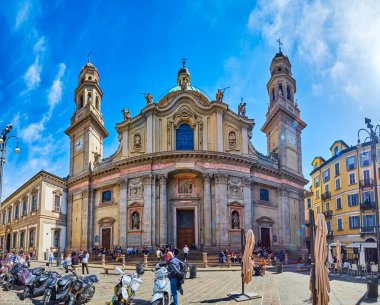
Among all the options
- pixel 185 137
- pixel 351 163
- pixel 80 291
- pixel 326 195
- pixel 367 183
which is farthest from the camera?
pixel 326 195

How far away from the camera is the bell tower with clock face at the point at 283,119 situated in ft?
130

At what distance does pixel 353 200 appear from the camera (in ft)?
138

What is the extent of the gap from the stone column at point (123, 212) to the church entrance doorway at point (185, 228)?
4.94 meters

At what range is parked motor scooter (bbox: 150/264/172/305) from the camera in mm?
8898

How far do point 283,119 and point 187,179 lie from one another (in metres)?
13.5

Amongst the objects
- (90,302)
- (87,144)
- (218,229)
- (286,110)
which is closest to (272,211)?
(218,229)

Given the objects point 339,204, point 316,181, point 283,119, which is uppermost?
point 283,119

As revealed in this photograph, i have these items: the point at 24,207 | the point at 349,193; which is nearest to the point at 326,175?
the point at 349,193

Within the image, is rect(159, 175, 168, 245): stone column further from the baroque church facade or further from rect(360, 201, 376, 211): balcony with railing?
rect(360, 201, 376, 211): balcony with railing

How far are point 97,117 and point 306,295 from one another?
33.4 m

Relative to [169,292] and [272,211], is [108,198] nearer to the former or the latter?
[272,211]

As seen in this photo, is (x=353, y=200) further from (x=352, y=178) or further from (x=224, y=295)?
(x=224, y=295)

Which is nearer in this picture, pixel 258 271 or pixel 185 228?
pixel 258 271

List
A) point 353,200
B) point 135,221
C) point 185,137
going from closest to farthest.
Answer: point 135,221 → point 185,137 → point 353,200
